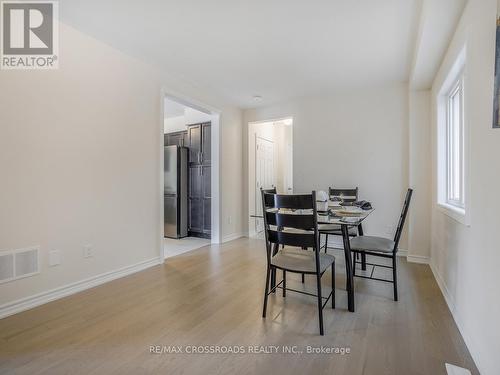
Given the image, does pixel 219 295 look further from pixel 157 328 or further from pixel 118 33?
pixel 118 33

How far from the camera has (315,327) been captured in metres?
1.88

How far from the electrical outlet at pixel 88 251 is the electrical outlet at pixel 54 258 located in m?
0.22

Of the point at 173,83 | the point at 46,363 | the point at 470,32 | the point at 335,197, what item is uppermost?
the point at 173,83

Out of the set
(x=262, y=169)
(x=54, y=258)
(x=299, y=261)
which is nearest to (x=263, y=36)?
(x=299, y=261)

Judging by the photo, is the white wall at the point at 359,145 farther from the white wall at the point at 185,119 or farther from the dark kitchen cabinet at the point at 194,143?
the dark kitchen cabinet at the point at 194,143

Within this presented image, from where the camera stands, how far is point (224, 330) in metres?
1.84

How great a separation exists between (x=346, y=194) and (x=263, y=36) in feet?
7.96

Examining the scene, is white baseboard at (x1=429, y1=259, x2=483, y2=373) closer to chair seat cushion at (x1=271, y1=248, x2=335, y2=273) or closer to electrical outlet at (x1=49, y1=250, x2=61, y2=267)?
chair seat cushion at (x1=271, y1=248, x2=335, y2=273)

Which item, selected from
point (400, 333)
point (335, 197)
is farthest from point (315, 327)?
point (335, 197)

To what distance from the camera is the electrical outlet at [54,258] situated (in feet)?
7.56

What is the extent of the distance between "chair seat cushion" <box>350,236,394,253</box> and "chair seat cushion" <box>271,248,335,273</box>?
1.67 ft

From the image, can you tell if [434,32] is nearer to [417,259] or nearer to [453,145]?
[453,145]

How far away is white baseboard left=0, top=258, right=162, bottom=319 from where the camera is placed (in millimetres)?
2059

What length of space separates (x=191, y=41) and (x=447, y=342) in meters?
3.31
